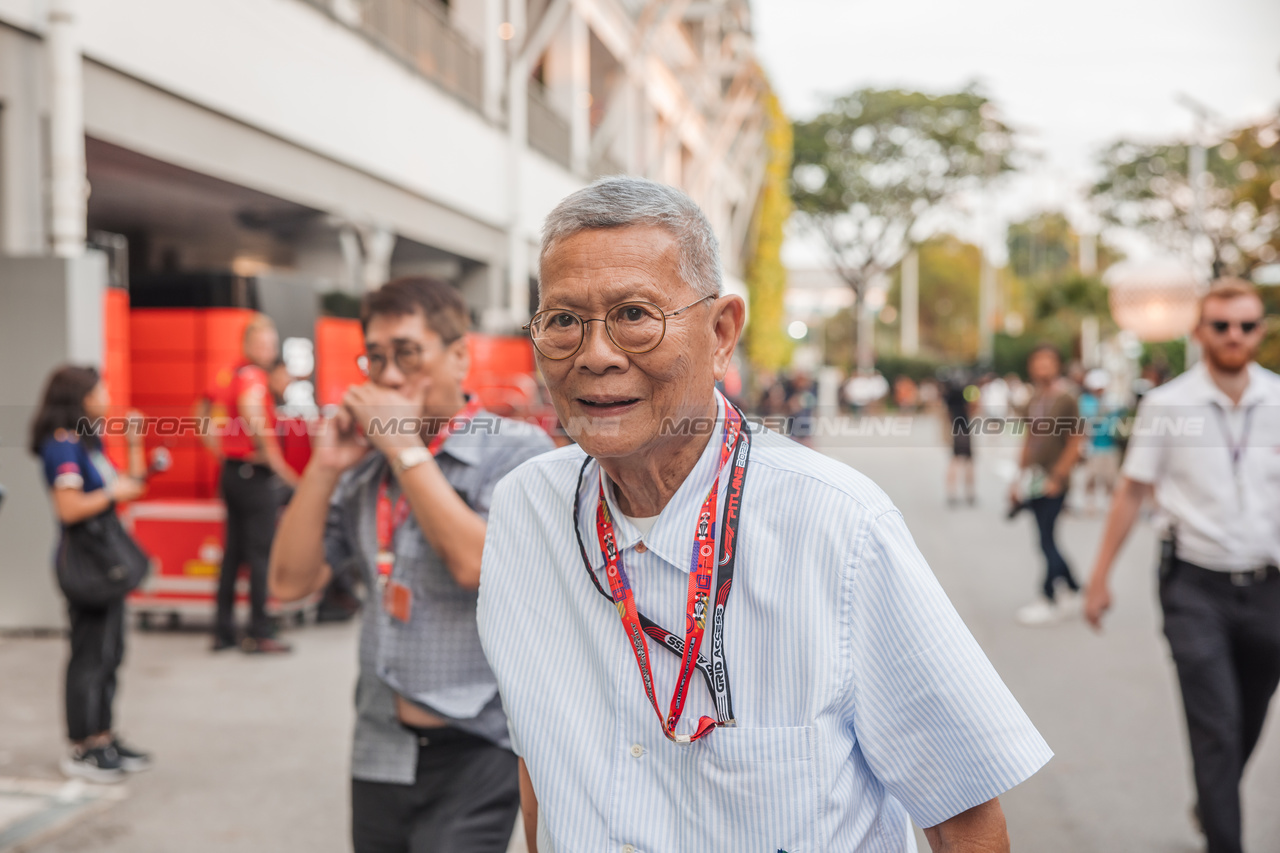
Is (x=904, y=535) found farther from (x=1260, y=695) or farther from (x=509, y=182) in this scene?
(x=509, y=182)

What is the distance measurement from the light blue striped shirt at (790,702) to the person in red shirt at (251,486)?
6077 millimetres

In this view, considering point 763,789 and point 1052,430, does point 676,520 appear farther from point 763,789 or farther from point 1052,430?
point 1052,430

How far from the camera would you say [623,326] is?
59.6 inches

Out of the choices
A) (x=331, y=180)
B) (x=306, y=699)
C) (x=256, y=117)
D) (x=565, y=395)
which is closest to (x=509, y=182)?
(x=331, y=180)

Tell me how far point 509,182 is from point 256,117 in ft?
24.9

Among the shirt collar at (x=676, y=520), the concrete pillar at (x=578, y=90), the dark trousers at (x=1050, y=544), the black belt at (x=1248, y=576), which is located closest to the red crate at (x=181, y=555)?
the dark trousers at (x=1050, y=544)

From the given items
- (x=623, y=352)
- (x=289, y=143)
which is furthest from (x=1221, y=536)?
(x=289, y=143)

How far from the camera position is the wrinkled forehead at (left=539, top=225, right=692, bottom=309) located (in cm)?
150

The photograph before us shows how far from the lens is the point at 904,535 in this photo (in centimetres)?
148

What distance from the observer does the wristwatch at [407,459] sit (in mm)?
2383

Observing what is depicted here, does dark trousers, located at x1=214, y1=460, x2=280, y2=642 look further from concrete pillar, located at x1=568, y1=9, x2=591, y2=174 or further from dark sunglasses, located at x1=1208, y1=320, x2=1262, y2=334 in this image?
concrete pillar, located at x1=568, y1=9, x2=591, y2=174

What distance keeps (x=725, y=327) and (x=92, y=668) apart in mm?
4499

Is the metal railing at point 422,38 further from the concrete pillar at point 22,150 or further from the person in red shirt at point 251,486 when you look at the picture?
the person in red shirt at point 251,486

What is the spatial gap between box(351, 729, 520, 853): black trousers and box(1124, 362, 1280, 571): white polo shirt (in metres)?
2.71
